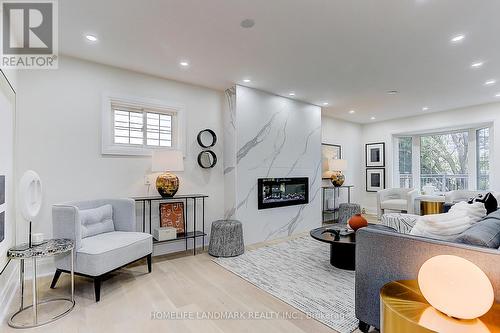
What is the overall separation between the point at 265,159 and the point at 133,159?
2.15 metres

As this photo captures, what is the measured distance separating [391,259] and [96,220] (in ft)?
9.76

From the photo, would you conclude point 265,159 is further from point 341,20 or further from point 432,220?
point 432,220

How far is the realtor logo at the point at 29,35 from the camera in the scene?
228cm

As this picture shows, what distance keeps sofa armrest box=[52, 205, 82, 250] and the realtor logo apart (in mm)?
1378

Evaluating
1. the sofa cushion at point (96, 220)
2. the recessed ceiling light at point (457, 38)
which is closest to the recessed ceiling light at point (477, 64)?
the recessed ceiling light at point (457, 38)

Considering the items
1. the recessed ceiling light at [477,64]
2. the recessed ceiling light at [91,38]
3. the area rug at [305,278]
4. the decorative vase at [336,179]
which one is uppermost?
the recessed ceiling light at [91,38]

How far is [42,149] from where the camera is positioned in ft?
9.87

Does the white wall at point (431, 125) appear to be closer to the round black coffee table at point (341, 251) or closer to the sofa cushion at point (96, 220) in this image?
the round black coffee table at point (341, 251)

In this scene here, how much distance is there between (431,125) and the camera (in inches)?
241

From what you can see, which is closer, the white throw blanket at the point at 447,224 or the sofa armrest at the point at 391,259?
the sofa armrest at the point at 391,259

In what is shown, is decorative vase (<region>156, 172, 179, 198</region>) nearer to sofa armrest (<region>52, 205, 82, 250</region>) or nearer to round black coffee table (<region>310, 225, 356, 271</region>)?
sofa armrest (<region>52, 205, 82, 250</region>)

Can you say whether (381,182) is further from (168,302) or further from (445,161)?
(168,302)

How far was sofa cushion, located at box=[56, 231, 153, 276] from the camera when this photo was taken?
241 centimetres

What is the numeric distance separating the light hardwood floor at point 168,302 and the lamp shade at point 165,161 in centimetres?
126
